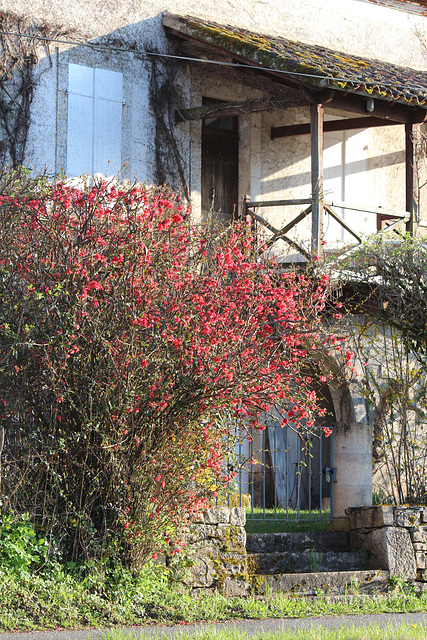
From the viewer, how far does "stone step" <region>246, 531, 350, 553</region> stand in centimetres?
900

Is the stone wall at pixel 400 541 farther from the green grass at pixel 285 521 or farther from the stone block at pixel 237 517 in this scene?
the stone block at pixel 237 517

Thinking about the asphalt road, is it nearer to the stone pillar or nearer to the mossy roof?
the stone pillar

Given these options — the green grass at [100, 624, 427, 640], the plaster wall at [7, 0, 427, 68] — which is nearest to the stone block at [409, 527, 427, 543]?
the green grass at [100, 624, 427, 640]

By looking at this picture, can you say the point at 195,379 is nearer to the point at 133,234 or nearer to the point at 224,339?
the point at 224,339

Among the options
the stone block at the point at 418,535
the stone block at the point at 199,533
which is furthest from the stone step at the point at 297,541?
the stone block at the point at 199,533

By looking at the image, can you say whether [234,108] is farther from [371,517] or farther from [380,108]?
[371,517]

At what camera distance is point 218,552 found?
7.87m

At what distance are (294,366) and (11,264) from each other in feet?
8.14

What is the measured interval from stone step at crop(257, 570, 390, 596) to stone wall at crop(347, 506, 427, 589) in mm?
191

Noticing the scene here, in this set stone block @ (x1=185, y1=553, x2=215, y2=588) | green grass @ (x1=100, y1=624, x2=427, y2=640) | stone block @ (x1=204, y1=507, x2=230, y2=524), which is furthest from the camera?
stone block @ (x1=204, y1=507, x2=230, y2=524)

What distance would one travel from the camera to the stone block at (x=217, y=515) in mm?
7922

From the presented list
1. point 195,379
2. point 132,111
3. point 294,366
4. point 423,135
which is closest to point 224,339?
point 195,379

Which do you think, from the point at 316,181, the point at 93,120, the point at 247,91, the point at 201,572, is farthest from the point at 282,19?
the point at 201,572

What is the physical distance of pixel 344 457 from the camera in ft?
33.6
